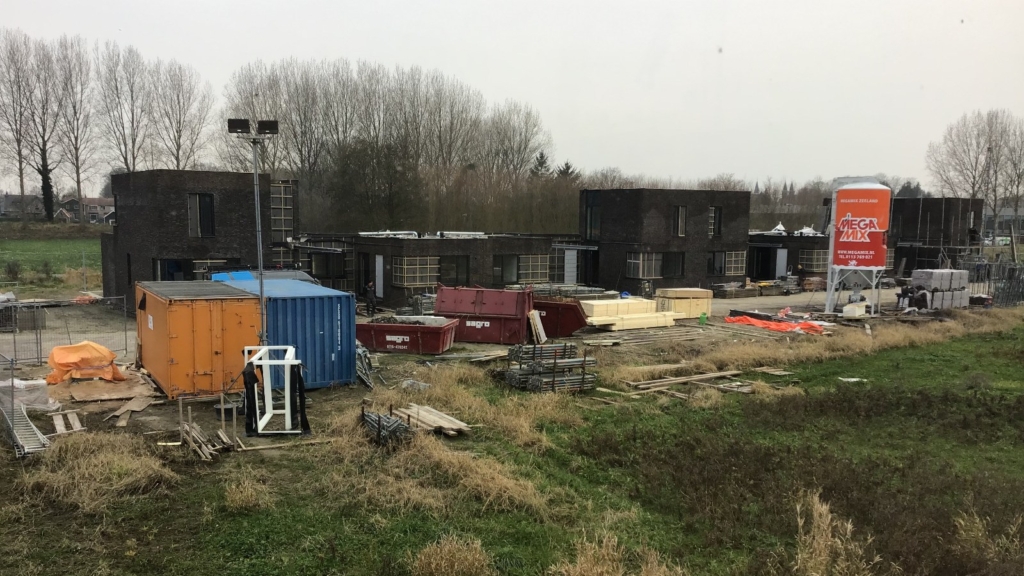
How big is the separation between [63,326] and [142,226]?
15.8ft

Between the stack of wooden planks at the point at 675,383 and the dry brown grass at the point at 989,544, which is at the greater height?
the dry brown grass at the point at 989,544

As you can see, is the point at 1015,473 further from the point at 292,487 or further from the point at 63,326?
the point at 63,326

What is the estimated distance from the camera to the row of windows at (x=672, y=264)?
126 feet

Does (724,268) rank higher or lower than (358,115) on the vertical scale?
lower

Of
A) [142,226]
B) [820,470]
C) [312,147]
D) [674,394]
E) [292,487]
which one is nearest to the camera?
[292,487]

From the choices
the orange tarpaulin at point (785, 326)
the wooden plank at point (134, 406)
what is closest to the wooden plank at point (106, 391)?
the wooden plank at point (134, 406)

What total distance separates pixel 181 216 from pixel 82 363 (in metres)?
13.7

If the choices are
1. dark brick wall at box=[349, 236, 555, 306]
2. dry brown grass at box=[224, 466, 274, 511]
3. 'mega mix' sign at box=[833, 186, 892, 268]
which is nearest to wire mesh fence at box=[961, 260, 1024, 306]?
'mega mix' sign at box=[833, 186, 892, 268]

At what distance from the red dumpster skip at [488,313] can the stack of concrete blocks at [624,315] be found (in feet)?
13.1

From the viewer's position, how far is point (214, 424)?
13.5 meters

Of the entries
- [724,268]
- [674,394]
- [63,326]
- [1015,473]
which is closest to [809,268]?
[724,268]

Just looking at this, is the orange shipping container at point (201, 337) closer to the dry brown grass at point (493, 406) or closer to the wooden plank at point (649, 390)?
the dry brown grass at point (493, 406)

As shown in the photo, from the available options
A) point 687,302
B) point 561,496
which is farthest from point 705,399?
point 687,302

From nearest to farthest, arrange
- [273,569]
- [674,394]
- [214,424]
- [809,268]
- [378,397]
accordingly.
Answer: [273,569] → [214,424] → [378,397] → [674,394] → [809,268]
